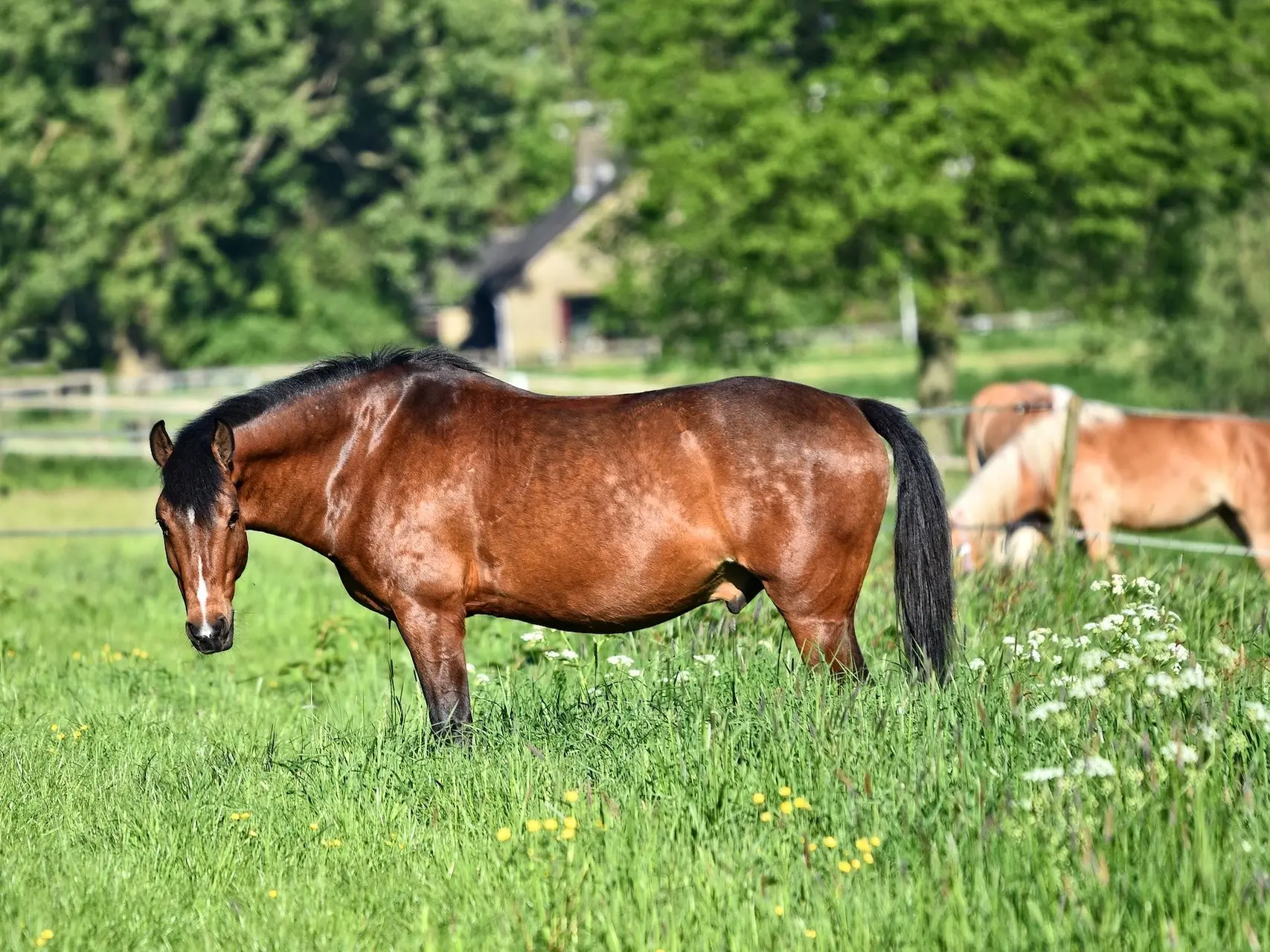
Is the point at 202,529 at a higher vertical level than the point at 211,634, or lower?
higher

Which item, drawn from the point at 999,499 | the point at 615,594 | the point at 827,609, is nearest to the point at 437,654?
the point at 615,594

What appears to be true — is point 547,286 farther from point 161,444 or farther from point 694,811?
point 694,811

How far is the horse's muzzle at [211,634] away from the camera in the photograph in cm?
554

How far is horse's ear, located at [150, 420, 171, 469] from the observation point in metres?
5.71

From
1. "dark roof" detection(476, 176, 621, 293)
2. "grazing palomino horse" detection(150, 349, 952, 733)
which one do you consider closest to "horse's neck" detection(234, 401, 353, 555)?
"grazing palomino horse" detection(150, 349, 952, 733)

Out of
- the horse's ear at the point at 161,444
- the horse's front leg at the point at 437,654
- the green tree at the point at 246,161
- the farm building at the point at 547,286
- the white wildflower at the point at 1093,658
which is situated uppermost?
the horse's ear at the point at 161,444

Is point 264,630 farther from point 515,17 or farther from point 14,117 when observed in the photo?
point 515,17

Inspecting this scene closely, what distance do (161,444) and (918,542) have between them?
117 inches

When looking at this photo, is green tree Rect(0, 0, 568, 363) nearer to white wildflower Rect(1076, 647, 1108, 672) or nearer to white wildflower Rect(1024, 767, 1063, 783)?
white wildflower Rect(1076, 647, 1108, 672)

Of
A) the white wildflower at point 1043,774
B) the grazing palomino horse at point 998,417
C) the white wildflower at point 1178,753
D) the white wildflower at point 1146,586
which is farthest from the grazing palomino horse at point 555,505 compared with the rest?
the grazing palomino horse at point 998,417

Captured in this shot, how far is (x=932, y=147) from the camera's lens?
20453mm

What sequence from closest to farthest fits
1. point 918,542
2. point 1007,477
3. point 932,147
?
point 918,542 < point 1007,477 < point 932,147

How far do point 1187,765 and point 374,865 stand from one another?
2.47 metres

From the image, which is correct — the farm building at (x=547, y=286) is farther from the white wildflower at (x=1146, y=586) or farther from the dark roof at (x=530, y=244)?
the white wildflower at (x=1146, y=586)
